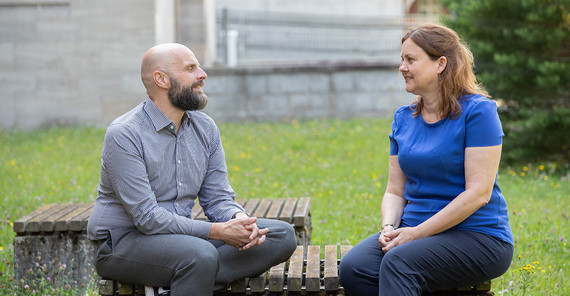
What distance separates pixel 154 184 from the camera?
3.88 meters

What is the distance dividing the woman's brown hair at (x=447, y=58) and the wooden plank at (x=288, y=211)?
171 centimetres

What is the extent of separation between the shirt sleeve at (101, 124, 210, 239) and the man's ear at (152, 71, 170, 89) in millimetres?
308

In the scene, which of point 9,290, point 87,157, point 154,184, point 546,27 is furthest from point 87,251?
point 546,27

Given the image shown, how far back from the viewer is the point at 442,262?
356 cm

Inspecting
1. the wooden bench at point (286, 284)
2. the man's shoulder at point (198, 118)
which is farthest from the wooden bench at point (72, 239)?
the man's shoulder at point (198, 118)

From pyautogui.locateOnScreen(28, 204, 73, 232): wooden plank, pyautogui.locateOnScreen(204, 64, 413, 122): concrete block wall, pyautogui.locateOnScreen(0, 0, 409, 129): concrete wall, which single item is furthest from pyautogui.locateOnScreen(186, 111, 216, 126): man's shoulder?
pyautogui.locateOnScreen(204, 64, 413, 122): concrete block wall

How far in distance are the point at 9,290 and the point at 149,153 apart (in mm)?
1784

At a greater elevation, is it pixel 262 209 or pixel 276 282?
pixel 276 282

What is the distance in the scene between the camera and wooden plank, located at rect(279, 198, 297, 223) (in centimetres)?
517

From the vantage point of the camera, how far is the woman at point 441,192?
3.57 meters

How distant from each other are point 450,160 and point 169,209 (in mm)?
1464

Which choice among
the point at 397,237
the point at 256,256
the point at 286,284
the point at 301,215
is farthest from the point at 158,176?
the point at 301,215

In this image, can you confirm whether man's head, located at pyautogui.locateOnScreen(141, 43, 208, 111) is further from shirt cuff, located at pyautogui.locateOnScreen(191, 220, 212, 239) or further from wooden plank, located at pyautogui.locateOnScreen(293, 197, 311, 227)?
wooden plank, located at pyautogui.locateOnScreen(293, 197, 311, 227)

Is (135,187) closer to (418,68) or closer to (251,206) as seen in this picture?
(418,68)
